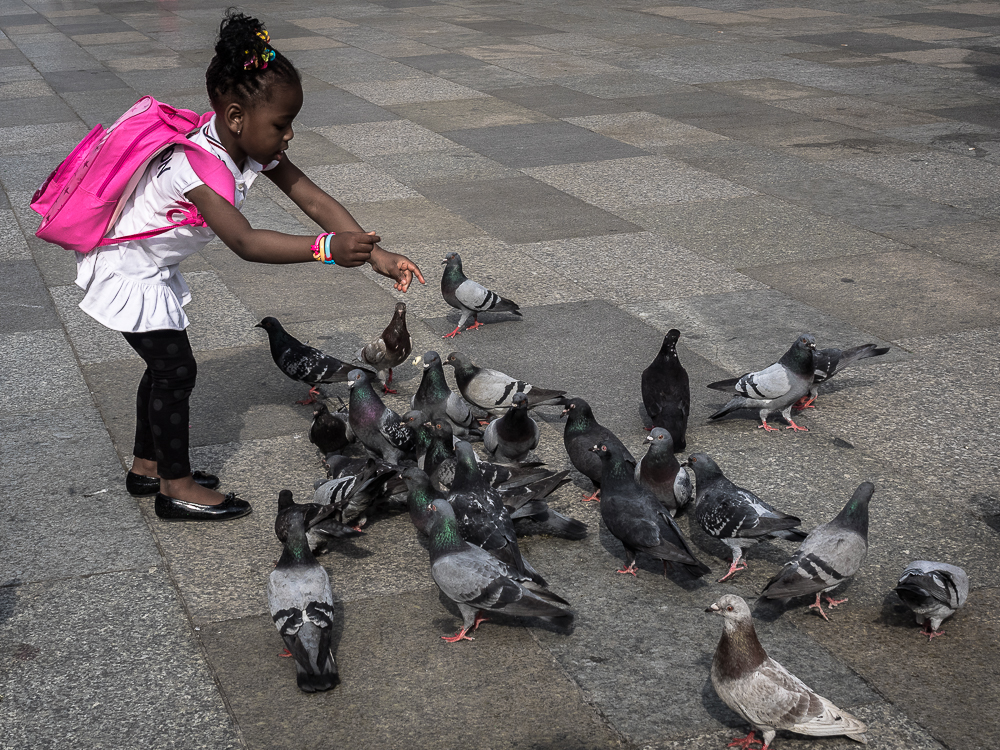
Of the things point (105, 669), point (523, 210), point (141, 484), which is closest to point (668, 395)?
Answer: point (141, 484)

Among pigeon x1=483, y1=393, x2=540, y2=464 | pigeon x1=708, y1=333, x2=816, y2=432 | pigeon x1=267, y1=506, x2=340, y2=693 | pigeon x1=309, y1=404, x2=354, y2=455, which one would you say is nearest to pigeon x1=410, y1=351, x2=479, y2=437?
pigeon x1=483, y1=393, x2=540, y2=464

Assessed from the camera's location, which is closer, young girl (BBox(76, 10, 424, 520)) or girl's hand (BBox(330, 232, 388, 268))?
girl's hand (BBox(330, 232, 388, 268))

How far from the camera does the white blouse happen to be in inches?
169

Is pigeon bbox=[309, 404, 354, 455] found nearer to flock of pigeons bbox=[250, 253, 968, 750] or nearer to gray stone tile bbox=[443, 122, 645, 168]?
flock of pigeons bbox=[250, 253, 968, 750]

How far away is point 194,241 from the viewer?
14.8 ft

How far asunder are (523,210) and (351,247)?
235 inches

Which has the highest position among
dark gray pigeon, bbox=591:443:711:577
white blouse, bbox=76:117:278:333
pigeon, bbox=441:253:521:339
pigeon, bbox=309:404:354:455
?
white blouse, bbox=76:117:278:333

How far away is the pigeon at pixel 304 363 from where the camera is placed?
6125mm

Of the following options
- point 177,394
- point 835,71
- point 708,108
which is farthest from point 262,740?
point 835,71

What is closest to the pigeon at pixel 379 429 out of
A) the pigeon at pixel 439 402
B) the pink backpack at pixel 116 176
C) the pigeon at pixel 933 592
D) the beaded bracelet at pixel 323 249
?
the pigeon at pixel 439 402

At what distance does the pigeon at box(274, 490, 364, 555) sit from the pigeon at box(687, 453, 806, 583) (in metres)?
1.60

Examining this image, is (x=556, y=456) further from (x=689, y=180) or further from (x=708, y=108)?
(x=708, y=108)

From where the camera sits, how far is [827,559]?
4.09 meters

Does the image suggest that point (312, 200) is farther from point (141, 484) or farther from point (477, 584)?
point (477, 584)
